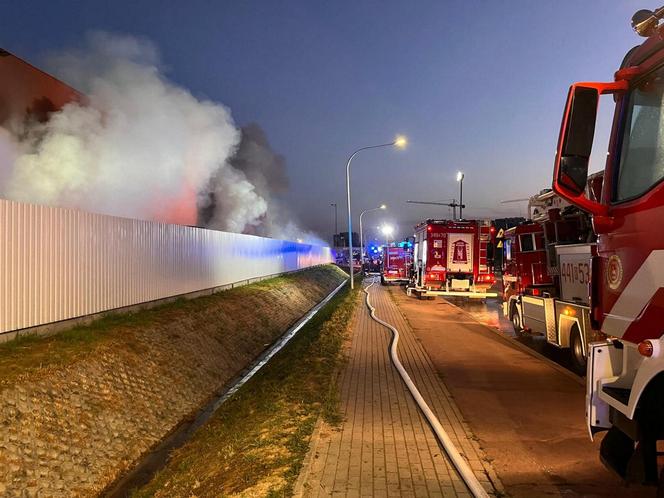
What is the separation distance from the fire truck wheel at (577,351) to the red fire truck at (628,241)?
6.33 m

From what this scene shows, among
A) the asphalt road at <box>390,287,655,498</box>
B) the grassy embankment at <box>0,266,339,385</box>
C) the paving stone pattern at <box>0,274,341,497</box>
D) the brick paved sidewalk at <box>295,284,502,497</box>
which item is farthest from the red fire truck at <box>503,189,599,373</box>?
the grassy embankment at <box>0,266,339,385</box>

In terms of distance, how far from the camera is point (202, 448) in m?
6.41

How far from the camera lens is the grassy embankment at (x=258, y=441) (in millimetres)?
4426

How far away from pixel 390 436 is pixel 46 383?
186 inches

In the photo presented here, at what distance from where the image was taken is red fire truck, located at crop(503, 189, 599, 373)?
351 inches

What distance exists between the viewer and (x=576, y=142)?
316cm

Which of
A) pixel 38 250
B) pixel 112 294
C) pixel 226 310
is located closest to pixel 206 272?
pixel 226 310

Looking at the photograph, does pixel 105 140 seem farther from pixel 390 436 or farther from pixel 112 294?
pixel 390 436

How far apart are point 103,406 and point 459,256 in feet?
55.2

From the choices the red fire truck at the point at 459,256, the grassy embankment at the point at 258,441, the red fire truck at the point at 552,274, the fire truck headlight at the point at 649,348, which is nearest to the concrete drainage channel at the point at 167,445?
the grassy embankment at the point at 258,441

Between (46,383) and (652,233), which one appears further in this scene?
(46,383)

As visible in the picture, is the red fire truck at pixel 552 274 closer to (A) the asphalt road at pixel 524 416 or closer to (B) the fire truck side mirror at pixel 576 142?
(A) the asphalt road at pixel 524 416

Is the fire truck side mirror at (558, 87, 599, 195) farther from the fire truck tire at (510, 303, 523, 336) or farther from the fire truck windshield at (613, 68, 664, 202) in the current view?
the fire truck tire at (510, 303, 523, 336)

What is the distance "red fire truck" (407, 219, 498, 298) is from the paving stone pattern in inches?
449
